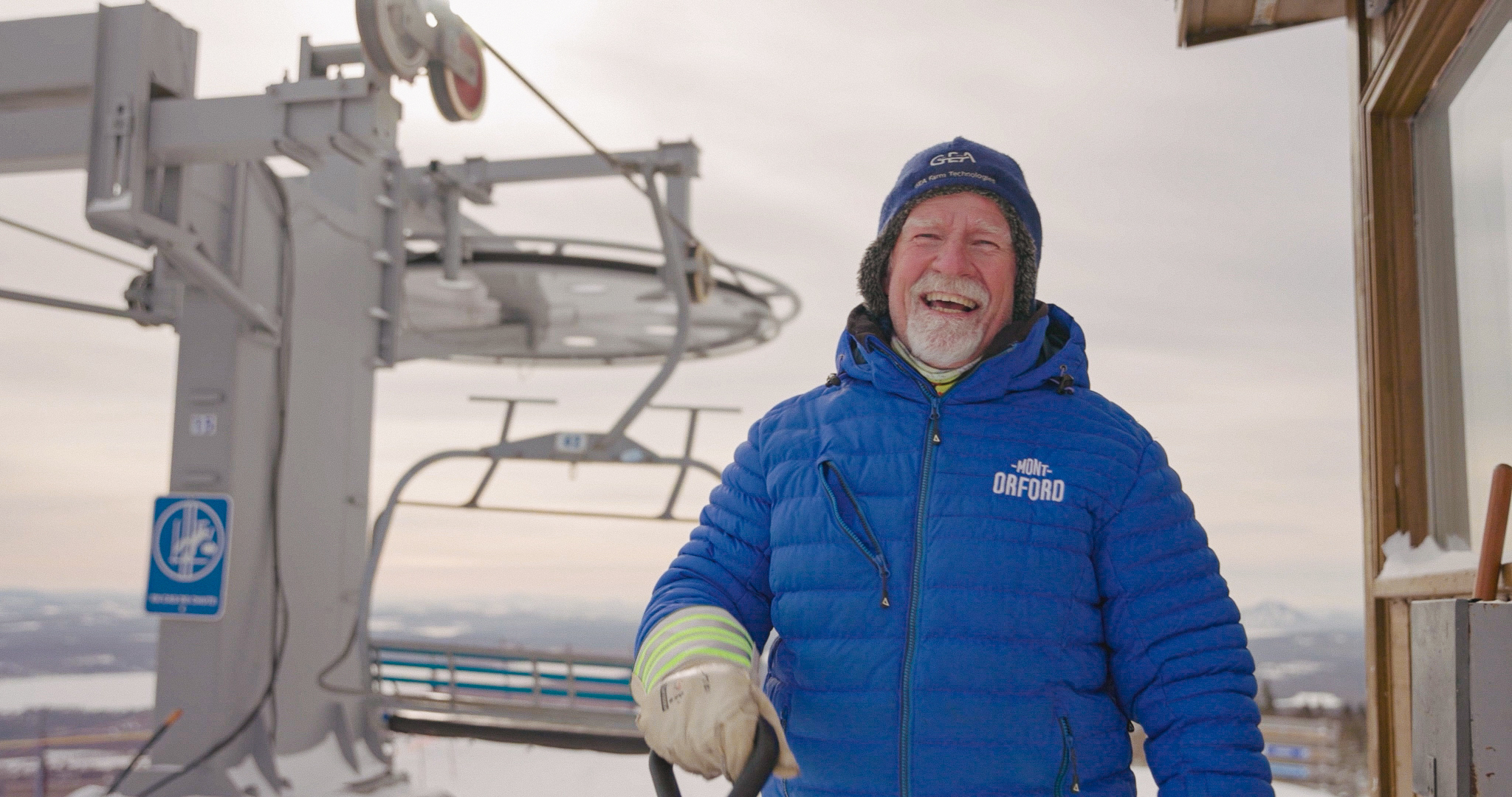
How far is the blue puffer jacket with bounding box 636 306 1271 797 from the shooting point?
5.19 ft

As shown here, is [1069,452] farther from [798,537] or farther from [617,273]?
[617,273]

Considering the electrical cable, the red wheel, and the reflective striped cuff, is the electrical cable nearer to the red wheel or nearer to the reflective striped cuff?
the red wheel

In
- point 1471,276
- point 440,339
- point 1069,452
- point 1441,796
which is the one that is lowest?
point 1441,796

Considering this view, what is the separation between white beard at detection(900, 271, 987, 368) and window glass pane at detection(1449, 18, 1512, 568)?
3.54ft

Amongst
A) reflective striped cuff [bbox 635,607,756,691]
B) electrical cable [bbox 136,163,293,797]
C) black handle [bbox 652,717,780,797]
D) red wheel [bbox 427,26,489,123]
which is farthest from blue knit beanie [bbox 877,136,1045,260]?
electrical cable [bbox 136,163,293,797]

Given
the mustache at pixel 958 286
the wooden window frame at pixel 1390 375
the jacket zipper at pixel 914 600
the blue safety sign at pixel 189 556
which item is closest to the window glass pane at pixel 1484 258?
the wooden window frame at pixel 1390 375

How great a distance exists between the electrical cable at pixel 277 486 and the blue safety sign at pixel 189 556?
0.51 meters

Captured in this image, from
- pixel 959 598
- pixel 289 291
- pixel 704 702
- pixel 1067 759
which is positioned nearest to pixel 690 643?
pixel 704 702

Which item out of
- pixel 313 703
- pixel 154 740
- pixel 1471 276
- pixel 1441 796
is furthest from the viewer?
pixel 313 703

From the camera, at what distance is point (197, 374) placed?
6.77m

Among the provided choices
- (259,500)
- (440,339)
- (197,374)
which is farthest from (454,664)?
(440,339)

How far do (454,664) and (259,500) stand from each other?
71.2 inches

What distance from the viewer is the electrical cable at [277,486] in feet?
22.6

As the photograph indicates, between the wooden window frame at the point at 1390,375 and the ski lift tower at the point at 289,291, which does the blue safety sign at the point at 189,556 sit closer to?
the ski lift tower at the point at 289,291
